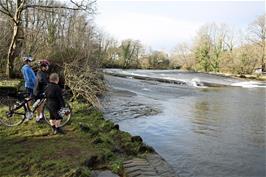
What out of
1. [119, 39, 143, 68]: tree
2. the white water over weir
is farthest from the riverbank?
[119, 39, 143, 68]: tree

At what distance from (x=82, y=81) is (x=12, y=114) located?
5.48 meters

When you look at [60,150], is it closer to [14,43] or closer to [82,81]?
[82,81]

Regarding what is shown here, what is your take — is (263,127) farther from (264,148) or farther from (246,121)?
(264,148)

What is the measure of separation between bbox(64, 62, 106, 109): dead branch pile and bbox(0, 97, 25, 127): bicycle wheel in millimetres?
4866

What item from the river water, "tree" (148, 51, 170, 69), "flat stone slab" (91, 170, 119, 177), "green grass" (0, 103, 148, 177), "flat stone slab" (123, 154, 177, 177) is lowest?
the river water

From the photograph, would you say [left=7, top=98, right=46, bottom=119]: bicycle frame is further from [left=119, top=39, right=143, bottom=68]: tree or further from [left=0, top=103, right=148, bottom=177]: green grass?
[left=119, top=39, right=143, bottom=68]: tree

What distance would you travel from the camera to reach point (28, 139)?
804 centimetres

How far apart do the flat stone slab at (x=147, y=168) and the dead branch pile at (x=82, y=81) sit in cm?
684

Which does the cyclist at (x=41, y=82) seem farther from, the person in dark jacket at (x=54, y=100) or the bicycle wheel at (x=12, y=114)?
the person in dark jacket at (x=54, y=100)

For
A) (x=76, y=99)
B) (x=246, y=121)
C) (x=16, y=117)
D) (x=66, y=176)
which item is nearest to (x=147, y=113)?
(x=76, y=99)

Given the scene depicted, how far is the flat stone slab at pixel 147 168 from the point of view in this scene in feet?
22.2

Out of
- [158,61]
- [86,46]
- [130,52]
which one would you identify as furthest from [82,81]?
[158,61]

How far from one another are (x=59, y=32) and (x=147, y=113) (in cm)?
1225

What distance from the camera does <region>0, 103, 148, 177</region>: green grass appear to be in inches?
244
